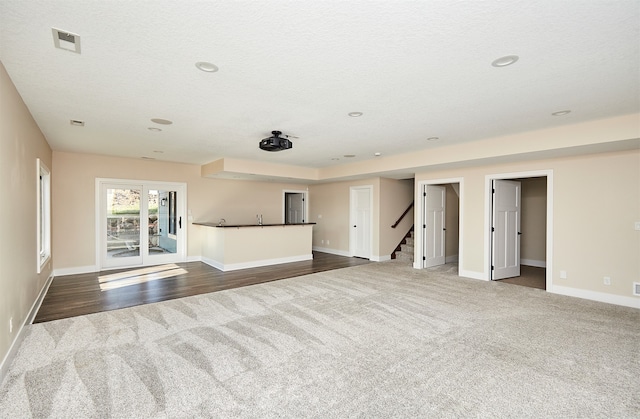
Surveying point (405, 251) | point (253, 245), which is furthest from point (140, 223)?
point (405, 251)

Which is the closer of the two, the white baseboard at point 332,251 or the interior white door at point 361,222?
the interior white door at point 361,222

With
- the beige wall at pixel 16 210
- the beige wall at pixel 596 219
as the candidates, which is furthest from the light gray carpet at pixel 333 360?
the beige wall at pixel 596 219

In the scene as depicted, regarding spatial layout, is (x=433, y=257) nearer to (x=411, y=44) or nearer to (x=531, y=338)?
(x=531, y=338)

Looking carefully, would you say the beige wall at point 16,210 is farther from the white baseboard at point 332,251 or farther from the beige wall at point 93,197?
the white baseboard at point 332,251

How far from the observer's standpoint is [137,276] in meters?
5.95

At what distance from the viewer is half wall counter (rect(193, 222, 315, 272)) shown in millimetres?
6672

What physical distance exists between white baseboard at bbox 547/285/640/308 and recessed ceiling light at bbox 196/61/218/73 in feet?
19.3

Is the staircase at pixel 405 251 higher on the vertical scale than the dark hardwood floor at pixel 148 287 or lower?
higher

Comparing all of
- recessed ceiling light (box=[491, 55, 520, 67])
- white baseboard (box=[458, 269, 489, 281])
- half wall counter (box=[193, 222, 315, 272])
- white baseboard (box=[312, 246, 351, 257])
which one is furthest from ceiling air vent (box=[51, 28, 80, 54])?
white baseboard (box=[312, 246, 351, 257])

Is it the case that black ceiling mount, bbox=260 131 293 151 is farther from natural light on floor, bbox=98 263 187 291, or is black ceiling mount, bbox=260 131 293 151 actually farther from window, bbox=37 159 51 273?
window, bbox=37 159 51 273

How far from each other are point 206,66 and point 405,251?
7.09 m

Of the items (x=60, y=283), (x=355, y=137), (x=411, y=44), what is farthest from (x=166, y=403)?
(x=60, y=283)

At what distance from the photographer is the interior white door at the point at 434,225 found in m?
7.05

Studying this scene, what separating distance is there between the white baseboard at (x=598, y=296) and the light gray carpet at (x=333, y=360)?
314mm
